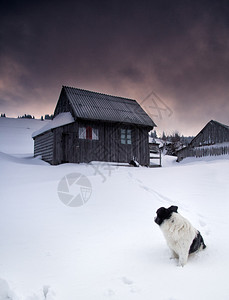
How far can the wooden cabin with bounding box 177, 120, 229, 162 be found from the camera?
22422 millimetres

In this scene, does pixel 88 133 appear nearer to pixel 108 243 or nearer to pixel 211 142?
pixel 108 243

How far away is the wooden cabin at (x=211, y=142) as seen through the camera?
883 inches

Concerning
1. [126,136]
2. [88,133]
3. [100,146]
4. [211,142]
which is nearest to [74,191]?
[88,133]

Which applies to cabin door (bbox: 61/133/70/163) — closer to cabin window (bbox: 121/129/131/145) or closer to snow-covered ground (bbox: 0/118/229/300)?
cabin window (bbox: 121/129/131/145)

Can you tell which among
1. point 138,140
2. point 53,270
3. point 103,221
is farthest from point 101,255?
point 138,140

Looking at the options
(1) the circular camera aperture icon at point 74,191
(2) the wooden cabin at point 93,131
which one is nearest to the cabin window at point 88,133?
(2) the wooden cabin at point 93,131

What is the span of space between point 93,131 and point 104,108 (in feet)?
8.46

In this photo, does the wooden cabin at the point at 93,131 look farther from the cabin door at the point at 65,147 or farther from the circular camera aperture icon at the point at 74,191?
the circular camera aperture icon at the point at 74,191

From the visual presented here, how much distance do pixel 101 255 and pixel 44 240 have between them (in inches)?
53.7

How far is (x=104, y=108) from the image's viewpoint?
18734 millimetres

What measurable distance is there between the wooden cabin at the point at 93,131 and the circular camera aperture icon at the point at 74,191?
6883 millimetres

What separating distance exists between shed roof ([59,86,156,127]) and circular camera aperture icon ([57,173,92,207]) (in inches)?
298

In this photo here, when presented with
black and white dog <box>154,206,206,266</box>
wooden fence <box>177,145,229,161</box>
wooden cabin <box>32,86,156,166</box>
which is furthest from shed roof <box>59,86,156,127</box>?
black and white dog <box>154,206,206,266</box>

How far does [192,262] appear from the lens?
342cm
